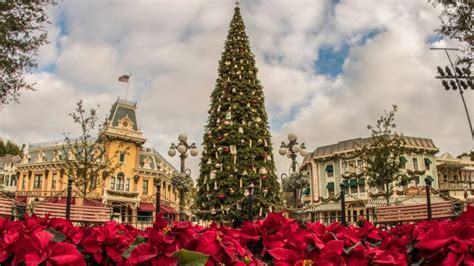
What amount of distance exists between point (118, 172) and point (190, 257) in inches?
1863

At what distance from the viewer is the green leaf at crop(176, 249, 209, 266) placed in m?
1.41

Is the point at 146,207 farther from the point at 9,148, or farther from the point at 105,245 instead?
the point at 105,245

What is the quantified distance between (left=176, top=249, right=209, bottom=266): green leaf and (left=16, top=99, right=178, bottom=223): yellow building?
44574 millimetres

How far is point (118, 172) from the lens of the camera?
153 feet

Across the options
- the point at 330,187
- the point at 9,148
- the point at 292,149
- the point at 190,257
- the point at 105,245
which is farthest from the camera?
the point at 9,148

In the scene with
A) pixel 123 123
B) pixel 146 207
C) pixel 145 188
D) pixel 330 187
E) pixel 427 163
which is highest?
pixel 123 123

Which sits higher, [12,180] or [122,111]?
[122,111]

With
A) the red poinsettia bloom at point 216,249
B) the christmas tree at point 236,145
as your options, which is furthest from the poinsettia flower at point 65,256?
the christmas tree at point 236,145

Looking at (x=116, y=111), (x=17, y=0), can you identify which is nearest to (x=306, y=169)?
(x=116, y=111)

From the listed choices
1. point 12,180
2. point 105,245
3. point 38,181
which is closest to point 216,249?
point 105,245

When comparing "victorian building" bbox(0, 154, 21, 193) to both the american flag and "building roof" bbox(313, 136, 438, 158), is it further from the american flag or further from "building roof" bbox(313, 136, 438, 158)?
"building roof" bbox(313, 136, 438, 158)

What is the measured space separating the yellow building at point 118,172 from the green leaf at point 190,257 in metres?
44.6

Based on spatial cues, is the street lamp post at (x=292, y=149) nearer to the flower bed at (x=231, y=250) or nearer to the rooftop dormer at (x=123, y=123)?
the flower bed at (x=231, y=250)

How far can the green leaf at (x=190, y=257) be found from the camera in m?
1.41
